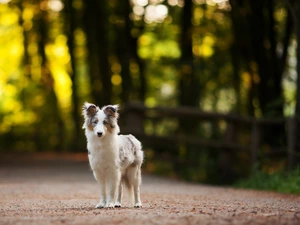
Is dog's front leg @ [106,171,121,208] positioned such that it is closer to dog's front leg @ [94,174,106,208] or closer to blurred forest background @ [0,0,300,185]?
dog's front leg @ [94,174,106,208]

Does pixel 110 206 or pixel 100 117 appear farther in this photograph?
pixel 110 206

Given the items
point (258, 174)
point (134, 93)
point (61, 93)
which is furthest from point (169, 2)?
point (61, 93)

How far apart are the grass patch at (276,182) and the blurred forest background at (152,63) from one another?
1.63 m

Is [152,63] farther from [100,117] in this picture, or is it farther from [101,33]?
[100,117]

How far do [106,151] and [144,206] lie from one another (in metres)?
1.07

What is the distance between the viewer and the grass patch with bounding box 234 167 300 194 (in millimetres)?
15273

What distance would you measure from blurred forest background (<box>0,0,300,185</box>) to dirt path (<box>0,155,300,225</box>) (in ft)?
15.9

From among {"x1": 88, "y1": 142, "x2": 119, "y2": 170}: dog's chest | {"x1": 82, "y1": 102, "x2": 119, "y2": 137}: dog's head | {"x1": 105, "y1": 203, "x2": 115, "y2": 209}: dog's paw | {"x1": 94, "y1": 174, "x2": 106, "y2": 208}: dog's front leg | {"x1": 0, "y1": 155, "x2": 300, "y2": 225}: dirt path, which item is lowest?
{"x1": 0, "y1": 155, "x2": 300, "y2": 225}: dirt path

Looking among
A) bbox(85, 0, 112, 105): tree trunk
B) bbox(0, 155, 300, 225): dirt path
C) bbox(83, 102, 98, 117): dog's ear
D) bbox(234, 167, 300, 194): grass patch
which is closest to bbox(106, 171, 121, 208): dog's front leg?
bbox(0, 155, 300, 225): dirt path

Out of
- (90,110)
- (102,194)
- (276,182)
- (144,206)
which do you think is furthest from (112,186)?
(276,182)

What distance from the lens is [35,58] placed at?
1718 inches

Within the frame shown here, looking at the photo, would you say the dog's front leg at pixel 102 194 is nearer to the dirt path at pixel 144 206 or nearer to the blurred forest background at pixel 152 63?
the dirt path at pixel 144 206

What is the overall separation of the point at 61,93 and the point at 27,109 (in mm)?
5642

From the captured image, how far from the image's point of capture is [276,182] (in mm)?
16391
